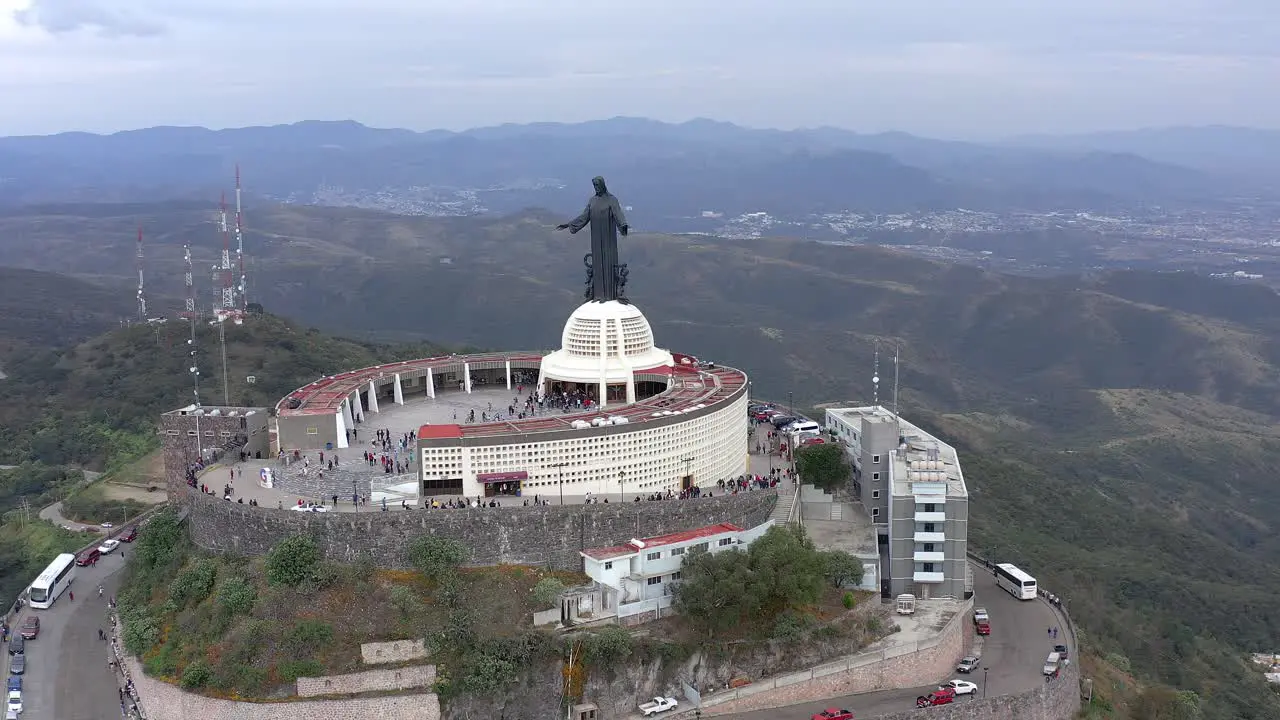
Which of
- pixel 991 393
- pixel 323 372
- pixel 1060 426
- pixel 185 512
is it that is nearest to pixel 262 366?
pixel 323 372

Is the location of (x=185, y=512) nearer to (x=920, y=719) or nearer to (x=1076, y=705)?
(x=920, y=719)

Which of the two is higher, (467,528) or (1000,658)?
(467,528)

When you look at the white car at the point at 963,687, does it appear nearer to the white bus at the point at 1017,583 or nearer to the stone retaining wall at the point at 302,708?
the white bus at the point at 1017,583

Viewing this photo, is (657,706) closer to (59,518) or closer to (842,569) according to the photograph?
(842,569)

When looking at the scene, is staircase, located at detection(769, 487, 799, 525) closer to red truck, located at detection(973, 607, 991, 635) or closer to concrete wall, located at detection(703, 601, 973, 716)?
concrete wall, located at detection(703, 601, 973, 716)

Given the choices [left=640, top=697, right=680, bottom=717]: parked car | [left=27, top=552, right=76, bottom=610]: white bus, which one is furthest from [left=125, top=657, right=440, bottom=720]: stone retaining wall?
[left=27, top=552, right=76, bottom=610]: white bus

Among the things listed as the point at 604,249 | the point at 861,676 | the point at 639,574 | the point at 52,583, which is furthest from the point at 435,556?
Answer: the point at 604,249

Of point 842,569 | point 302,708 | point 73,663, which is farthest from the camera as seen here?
point 842,569
